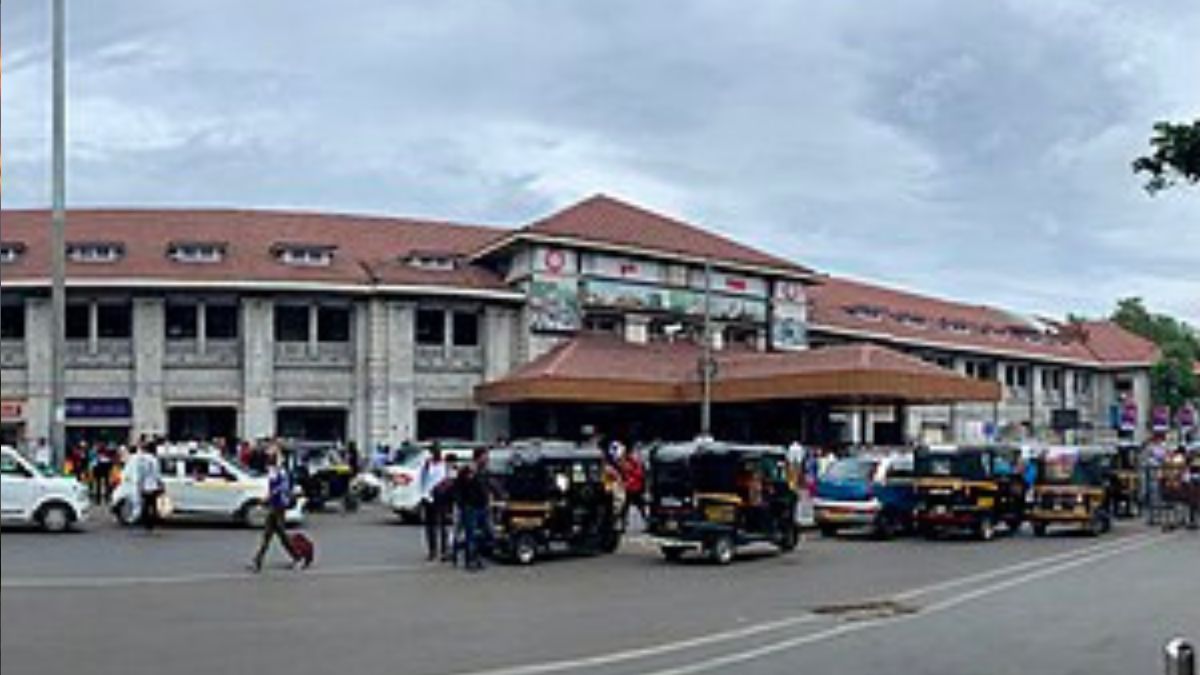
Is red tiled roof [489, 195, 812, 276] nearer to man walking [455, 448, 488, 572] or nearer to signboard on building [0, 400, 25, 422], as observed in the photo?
man walking [455, 448, 488, 572]

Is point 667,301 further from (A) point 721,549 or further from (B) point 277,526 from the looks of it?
(B) point 277,526

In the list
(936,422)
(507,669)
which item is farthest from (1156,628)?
(936,422)

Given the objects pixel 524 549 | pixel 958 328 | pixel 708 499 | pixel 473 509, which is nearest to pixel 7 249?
pixel 473 509

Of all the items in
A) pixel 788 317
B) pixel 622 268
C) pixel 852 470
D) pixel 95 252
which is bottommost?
pixel 852 470

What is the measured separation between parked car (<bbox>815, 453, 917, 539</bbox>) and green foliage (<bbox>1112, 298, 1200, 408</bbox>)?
65.7m

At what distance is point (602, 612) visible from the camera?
59.0ft

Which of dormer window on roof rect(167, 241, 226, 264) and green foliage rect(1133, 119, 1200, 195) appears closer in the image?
green foliage rect(1133, 119, 1200, 195)

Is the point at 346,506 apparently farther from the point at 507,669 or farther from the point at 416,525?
the point at 507,669

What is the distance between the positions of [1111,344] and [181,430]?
61.0 metres

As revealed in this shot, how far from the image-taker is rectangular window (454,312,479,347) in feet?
190

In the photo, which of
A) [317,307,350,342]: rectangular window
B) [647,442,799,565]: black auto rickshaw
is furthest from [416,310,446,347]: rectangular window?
[647,442,799,565]: black auto rickshaw

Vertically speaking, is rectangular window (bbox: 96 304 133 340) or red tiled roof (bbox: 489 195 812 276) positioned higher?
red tiled roof (bbox: 489 195 812 276)

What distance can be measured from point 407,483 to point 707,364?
21.7 metres

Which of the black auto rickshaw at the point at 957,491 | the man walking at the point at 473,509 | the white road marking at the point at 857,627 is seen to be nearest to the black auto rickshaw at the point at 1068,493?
the black auto rickshaw at the point at 957,491
